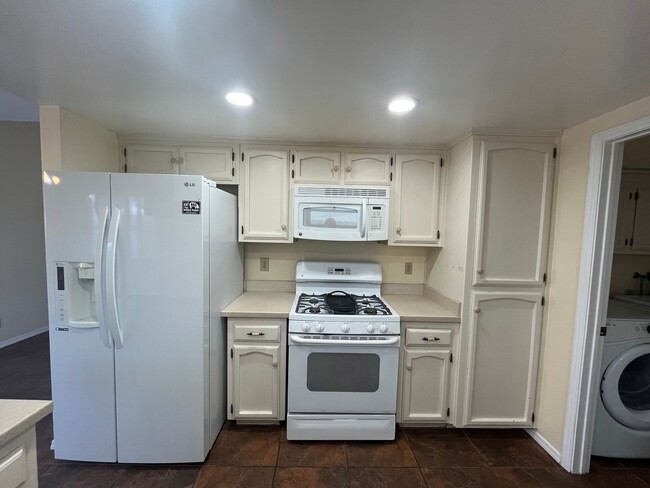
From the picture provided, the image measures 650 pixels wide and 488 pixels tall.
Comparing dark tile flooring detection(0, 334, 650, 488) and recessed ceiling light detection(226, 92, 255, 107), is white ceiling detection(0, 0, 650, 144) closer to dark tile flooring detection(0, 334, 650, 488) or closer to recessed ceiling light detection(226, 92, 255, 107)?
recessed ceiling light detection(226, 92, 255, 107)

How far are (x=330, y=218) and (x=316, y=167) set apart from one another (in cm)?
45

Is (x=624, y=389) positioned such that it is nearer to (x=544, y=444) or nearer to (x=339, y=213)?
(x=544, y=444)

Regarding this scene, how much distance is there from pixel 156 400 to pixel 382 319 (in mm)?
1486

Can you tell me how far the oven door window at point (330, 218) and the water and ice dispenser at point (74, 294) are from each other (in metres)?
1.37

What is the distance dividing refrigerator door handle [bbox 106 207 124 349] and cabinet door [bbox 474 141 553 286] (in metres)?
2.26

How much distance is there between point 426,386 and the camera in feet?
6.49

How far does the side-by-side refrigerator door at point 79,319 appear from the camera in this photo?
1513mm

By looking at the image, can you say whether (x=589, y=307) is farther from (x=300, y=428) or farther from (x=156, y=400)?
(x=156, y=400)

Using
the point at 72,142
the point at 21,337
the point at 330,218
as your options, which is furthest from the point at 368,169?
the point at 21,337

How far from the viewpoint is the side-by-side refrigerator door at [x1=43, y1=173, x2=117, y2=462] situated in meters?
1.51

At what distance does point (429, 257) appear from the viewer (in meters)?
2.50

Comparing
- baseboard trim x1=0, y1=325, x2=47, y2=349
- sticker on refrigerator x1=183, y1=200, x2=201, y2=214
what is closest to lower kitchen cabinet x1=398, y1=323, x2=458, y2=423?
sticker on refrigerator x1=183, y1=200, x2=201, y2=214

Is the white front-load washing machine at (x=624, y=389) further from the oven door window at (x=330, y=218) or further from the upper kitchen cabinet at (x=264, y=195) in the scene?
the upper kitchen cabinet at (x=264, y=195)

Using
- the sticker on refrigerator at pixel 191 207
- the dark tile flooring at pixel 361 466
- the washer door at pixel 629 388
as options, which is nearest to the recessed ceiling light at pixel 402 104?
the sticker on refrigerator at pixel 191 207
